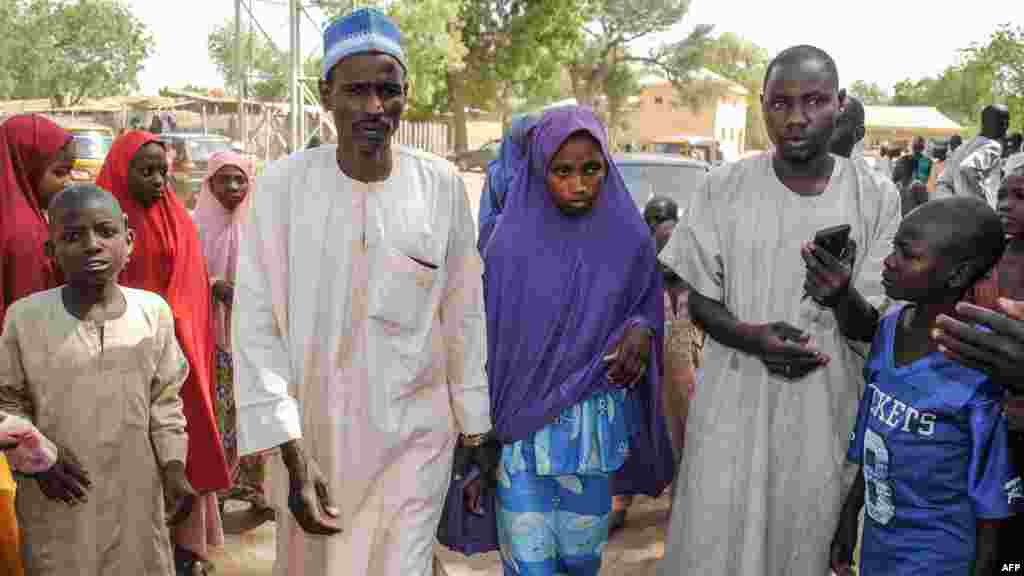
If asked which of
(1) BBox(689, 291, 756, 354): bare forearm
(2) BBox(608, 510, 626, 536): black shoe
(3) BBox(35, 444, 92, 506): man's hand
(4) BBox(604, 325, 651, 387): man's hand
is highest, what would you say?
(1) BBox(689, 291, 756, 354): bare forearm

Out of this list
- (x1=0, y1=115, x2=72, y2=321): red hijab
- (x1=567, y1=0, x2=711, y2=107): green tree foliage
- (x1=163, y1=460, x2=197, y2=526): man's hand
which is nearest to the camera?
(x1=163, y1=460, x2=197, y2=526): man's hand

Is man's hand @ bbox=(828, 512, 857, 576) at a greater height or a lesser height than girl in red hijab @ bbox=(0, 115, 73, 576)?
lesser

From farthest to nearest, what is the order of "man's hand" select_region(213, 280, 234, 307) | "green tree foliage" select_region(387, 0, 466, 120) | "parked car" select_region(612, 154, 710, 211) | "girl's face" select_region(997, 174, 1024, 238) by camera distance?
"green tree foliage" select_region(387, 0, 466, 120) < "parked car" select_region(612, 154, 710, 211) < "man's hand" select_region(213, 280, 234, 307) < "girl's face" select_region(997, 174, 1024, 238)

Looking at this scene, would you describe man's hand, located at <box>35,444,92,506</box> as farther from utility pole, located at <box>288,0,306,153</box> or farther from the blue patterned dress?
utility pole, located at <box>288,0,306,153</box>

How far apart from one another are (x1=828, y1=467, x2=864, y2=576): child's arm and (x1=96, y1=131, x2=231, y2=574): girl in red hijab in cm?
243

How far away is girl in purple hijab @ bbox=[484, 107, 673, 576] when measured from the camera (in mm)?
2814

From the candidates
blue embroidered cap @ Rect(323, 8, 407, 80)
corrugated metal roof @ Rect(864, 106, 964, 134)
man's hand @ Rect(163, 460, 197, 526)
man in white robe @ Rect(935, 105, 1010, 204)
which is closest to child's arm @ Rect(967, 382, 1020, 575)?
blue embroidered cap @ Rect(323, 8, 407, 80)

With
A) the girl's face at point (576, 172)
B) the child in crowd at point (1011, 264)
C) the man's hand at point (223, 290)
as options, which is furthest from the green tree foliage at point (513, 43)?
the girl's face at point (576, 172)

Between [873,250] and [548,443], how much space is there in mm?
1090

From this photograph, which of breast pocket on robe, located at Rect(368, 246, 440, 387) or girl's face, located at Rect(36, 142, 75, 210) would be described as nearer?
breast pocket on robe, located at Rect(368, 246, 440, 387)

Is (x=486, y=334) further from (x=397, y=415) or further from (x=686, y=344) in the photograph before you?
(x=686, y=344)

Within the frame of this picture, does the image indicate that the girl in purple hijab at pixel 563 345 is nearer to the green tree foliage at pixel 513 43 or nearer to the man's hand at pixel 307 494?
the man's hand at pixel 307 494

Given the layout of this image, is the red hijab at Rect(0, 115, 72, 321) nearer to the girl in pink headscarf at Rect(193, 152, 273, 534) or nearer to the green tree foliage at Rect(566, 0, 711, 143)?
the girl in pink headscarf at Rect(193, 152, 273, 534)

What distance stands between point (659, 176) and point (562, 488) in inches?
219
